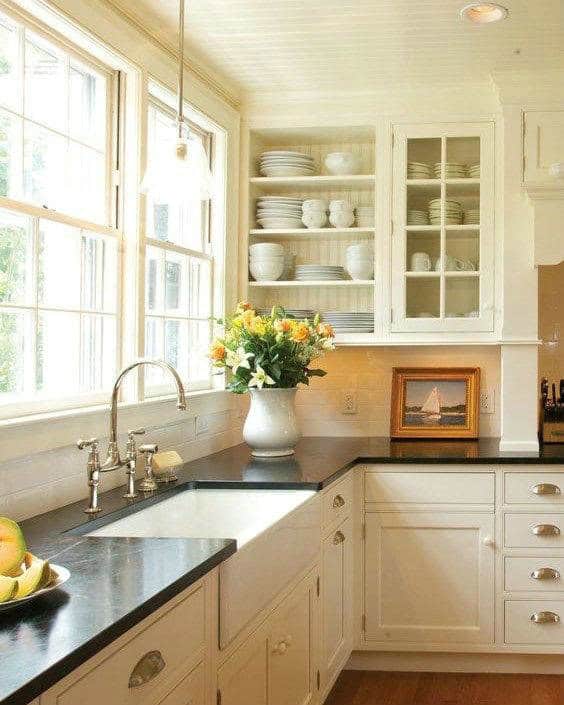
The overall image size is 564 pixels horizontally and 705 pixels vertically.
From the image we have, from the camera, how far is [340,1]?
10.8 feet

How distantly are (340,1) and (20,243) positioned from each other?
1.45 meters

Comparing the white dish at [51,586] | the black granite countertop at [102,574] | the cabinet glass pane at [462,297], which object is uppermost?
the cabinet glass pane at [462,297]

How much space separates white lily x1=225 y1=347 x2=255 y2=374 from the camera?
3.77 meters

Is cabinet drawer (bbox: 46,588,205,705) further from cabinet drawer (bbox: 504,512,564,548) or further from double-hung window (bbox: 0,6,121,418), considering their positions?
cabinet drawer (bbox: 504,512,564,548)

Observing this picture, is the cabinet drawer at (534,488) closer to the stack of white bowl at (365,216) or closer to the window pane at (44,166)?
the stack of white bowl at (365,216)

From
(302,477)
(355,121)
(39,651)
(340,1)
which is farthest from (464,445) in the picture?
(39,651)

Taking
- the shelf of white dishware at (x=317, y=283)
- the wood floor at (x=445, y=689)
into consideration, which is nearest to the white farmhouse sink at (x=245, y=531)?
the wood floor at (x=445, y=689)

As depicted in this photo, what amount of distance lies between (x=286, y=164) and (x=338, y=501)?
1.82 m

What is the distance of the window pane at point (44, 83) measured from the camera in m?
2.86

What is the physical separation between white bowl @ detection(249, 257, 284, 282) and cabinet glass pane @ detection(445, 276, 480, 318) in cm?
83

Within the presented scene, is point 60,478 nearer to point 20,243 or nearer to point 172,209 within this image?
point 20,243

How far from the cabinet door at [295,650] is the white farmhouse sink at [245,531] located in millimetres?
92

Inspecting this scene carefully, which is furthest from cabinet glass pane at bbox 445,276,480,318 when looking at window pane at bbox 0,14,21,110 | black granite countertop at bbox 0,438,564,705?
window pane at bbox 0,14,21,110

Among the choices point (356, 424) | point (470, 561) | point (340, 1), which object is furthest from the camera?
point (356, 424)
